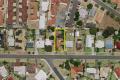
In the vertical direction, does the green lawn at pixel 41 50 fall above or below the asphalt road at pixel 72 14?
below

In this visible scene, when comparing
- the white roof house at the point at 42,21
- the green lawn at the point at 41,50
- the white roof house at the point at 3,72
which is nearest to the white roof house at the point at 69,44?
the green lawn at the point at 41,50

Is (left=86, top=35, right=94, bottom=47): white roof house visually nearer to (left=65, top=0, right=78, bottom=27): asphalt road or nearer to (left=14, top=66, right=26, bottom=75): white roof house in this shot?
(left=65, top=0, right=78, bottom=27): asphalt road

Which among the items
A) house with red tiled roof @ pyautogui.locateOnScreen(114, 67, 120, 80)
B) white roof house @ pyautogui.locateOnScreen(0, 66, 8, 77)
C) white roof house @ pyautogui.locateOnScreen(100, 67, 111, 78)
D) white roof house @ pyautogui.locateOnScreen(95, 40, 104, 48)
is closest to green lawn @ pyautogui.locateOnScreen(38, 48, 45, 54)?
white roof house @ pyautogui.locateOnScreen(0, 66, 8, 77)

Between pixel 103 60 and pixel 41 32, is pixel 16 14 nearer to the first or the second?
pixel 41 32

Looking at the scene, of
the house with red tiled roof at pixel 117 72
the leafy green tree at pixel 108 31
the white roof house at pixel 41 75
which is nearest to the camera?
the leafy green tree at pixel 108 31

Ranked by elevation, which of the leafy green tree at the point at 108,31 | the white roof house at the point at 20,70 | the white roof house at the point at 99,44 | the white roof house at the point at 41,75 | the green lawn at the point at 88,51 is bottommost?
the white roof house at the point at 41,75

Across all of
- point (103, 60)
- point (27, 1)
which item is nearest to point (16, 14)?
point (27, 1)

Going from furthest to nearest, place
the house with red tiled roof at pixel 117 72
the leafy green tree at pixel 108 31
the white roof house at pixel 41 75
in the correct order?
1. the house with red tiled roof at pixel 117 72
2. the white roof house at pixel 41 75
3. the leafy green tree at pixel 108 31

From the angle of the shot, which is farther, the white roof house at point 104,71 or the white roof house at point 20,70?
Result: the white roof house at point 104,71

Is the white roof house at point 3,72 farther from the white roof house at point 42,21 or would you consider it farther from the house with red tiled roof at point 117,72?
the house with red tiled roof at point 117,72

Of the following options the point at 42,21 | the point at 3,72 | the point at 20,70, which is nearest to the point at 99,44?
the point at 42,21

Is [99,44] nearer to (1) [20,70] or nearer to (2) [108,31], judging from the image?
(2) [108,31]

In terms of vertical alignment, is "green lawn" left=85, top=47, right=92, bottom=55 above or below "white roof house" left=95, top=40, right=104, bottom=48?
below
